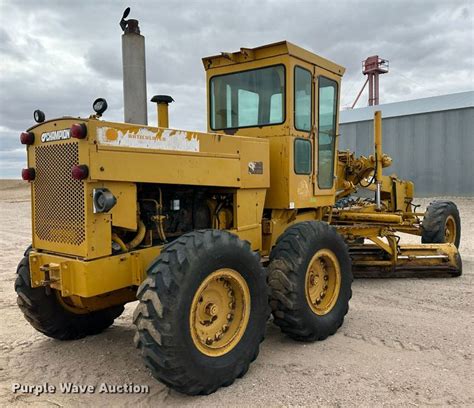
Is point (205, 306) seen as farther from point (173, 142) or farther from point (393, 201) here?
point (393, 201)

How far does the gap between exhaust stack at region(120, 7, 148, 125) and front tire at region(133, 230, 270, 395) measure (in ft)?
6.25

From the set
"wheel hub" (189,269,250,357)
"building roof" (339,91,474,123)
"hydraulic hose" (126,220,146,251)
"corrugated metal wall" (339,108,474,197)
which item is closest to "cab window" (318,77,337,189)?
"wheel hub" (189,269,250,357)

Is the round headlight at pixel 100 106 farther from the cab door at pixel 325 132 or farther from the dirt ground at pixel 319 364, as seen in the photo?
the cab door at pixel 325 132

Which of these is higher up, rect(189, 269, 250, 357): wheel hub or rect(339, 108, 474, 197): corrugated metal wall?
rect(339, 108, 474, 197): corrugated metal wall

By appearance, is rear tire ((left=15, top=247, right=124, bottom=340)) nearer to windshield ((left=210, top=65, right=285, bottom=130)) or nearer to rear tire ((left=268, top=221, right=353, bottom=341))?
rear tire ((left=268, top=221, right=353, bottom=341))

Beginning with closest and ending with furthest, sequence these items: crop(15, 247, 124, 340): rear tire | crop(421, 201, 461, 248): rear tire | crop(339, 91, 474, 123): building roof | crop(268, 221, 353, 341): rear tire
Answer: crop(15, 247, 124, 340): rear tire → crop(268, 221, 353, 341): rear tire → crop(421, 201, 461, 248): rear tire → crop(339, 91, 474, 123): building roof

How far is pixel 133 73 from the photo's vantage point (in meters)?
4.97

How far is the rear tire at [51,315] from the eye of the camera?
4219 millimetres

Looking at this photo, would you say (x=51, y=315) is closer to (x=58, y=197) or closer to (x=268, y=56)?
(x=58, y=197)

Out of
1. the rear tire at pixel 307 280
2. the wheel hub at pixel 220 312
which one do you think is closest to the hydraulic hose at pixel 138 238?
the wheel hub at pixel 220 312

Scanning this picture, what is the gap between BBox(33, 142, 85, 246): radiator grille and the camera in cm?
358

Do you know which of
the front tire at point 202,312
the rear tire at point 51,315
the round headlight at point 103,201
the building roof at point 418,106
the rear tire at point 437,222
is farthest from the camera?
the building roof at point 418,106

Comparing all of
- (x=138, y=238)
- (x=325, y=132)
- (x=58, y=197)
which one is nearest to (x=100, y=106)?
(x=58, y=197)

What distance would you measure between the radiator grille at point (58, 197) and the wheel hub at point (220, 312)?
1.05m
